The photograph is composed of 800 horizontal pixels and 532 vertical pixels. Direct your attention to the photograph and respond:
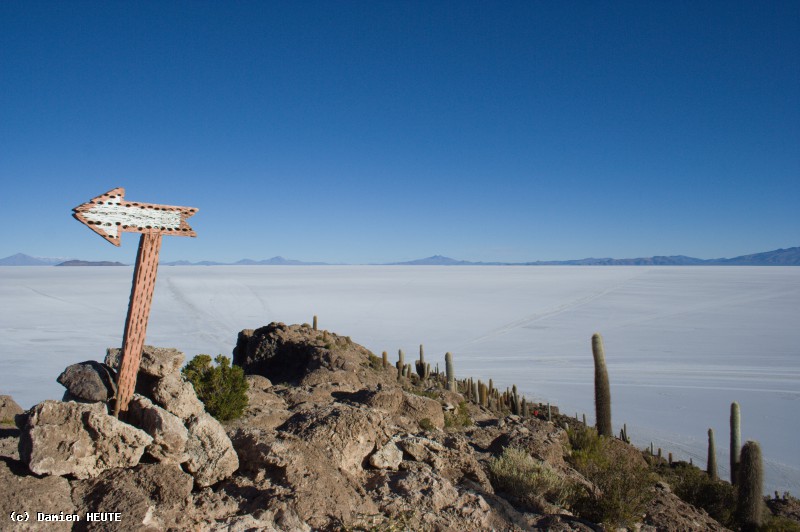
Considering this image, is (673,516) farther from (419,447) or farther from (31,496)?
(31,496)

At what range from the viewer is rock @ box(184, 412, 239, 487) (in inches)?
216

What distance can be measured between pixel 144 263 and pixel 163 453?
214 centimetres

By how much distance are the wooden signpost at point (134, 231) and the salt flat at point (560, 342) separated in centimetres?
1509

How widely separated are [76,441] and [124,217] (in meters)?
2.39

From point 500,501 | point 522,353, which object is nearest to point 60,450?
point 500,501

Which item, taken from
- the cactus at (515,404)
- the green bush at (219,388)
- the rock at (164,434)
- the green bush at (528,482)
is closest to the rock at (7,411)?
the green bush at (219,388)

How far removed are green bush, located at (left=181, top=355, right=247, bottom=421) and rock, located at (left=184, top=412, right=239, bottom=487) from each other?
2.72 metres

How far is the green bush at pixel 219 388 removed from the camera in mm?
8539

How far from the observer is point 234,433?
6.54 m

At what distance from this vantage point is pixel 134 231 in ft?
19.8

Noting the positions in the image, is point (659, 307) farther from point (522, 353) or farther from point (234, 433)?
point (234, 433)

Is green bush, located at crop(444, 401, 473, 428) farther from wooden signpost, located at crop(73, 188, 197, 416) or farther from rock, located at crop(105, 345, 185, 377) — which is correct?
wooden signpost, located at crop(73, 188, 197, 416)

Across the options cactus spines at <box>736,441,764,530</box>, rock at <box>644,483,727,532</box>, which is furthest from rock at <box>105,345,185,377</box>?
cactus spines at <box>736,441,764,530</box>

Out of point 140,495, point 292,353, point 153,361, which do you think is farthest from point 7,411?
point 292,353
